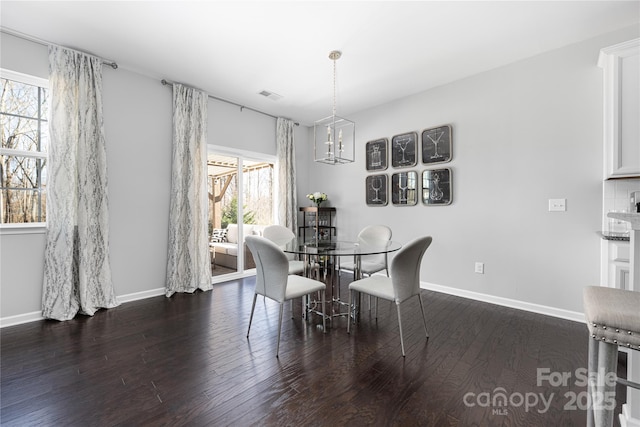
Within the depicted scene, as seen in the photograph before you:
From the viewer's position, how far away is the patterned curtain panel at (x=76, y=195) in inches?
109

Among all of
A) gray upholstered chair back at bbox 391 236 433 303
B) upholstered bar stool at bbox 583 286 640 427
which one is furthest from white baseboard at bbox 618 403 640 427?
gray upholstered chair back at bbox 391 236 433 303

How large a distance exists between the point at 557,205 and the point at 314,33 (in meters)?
3.03

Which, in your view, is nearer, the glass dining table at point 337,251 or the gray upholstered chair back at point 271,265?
the gray upholstered chair back at point 271,265

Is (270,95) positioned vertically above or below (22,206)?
above

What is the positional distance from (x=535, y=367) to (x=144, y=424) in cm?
249

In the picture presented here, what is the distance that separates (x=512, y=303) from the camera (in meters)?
3.13

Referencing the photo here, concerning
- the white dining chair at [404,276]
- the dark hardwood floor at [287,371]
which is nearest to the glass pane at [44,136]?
the dark hardwood floor at [287,371]

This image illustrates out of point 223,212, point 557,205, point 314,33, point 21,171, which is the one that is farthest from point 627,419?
point 21,171

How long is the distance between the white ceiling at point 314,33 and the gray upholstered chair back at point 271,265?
1976 mm

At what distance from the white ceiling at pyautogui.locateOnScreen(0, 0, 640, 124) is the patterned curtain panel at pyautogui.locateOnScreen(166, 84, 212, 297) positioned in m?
0.37

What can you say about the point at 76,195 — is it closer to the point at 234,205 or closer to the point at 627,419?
the point at 234,205

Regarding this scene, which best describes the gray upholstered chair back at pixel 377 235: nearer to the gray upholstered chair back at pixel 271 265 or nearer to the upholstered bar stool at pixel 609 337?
the gray upholstered chair back at pixel 271 265

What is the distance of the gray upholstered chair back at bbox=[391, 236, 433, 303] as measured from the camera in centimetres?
208

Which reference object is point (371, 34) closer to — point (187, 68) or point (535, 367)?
point (187, 68)
